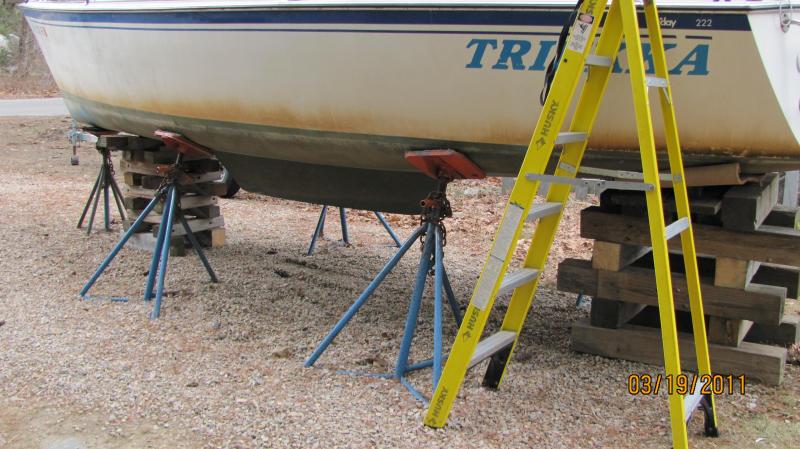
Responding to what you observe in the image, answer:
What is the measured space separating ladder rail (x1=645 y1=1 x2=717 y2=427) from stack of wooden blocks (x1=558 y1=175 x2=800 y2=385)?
1.74 ft

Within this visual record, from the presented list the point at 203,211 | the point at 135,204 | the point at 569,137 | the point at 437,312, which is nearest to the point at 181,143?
the point at 203,211

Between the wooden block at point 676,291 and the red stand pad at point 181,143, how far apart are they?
2319mm

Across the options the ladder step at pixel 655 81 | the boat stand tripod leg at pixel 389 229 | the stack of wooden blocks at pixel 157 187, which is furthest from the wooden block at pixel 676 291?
the stack of wooden blocks at pixel 157 187

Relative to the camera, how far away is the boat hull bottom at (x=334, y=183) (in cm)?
423

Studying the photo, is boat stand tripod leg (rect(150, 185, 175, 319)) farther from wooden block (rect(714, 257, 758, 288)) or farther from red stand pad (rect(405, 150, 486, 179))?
wooden block (rect(714, 257, 758, 288))

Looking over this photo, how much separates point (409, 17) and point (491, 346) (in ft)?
4.66

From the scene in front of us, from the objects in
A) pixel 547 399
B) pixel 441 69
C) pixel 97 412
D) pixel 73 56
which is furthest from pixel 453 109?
pixel 73 56

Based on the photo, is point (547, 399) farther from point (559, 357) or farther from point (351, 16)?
point (351, 16)

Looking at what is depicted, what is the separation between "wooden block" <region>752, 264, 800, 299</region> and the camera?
13.6ft

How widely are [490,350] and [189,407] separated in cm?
123

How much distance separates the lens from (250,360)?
376 cm

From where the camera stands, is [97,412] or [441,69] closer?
[97,412]

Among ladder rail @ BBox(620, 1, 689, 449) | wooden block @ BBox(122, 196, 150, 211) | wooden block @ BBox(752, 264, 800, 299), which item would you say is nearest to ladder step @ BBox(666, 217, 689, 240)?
ladder rail @ BBox(620, 1, 689, 449)

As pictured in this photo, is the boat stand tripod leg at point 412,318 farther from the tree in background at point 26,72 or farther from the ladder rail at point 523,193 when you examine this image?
the tree in background at point 26,72
